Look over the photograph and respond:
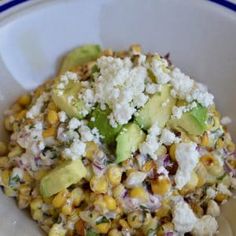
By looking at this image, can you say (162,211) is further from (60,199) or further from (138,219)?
(60,199)

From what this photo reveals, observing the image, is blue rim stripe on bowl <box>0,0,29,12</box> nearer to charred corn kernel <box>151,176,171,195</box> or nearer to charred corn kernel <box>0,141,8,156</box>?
charred corn kernel <box>0,141,8,156</box>

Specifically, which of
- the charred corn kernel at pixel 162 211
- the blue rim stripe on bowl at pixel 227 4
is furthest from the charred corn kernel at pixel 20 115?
the blue rim stripe on bowl at pixel 227 4

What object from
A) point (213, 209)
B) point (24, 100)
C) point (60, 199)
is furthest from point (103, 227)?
point (24, 100)

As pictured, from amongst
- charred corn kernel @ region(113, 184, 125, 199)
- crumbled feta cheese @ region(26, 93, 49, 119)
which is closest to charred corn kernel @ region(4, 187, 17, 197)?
crumbled feta cheese @ region(26, 93, 49, 119)

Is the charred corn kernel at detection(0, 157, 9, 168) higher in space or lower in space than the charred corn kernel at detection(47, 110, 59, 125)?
lower

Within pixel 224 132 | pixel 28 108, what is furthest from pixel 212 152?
pixel 28 108

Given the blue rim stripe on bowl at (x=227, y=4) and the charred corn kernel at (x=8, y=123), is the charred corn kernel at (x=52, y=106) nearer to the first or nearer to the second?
the charred corn kernel at (x=8, y=123)
